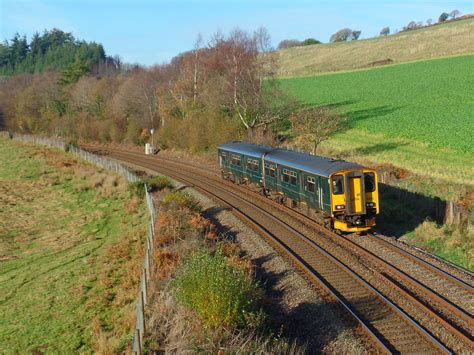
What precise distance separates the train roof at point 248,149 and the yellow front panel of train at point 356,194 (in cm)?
904

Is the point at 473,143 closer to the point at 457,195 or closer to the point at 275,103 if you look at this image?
the point at 457,195

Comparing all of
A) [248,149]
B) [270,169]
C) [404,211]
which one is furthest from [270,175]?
[404,211]

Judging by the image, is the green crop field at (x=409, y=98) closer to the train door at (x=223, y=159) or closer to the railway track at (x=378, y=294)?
the train door at (x=223, y=159)

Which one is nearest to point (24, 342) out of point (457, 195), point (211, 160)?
point (457, 195)

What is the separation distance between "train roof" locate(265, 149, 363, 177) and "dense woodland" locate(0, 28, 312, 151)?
52.7 feet

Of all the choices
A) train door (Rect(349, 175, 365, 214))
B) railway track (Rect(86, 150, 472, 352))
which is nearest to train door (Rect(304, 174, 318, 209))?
railway track (Rect(86, 150, 472, 352))

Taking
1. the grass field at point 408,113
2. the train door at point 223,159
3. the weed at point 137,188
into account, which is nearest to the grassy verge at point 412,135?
the grass field at point 408,113

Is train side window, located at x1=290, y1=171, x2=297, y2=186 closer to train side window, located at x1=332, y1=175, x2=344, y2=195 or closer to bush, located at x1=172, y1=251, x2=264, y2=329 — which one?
train side window, located at x1=332, y1=175, x2=344, y2=195

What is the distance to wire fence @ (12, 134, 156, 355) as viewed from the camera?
1166cm

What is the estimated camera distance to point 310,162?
22.8m

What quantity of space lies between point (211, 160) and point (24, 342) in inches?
1260

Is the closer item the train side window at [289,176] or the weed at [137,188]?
the train side window at [289,176]

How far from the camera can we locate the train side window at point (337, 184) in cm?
1997

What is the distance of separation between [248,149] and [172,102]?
96.7ft
